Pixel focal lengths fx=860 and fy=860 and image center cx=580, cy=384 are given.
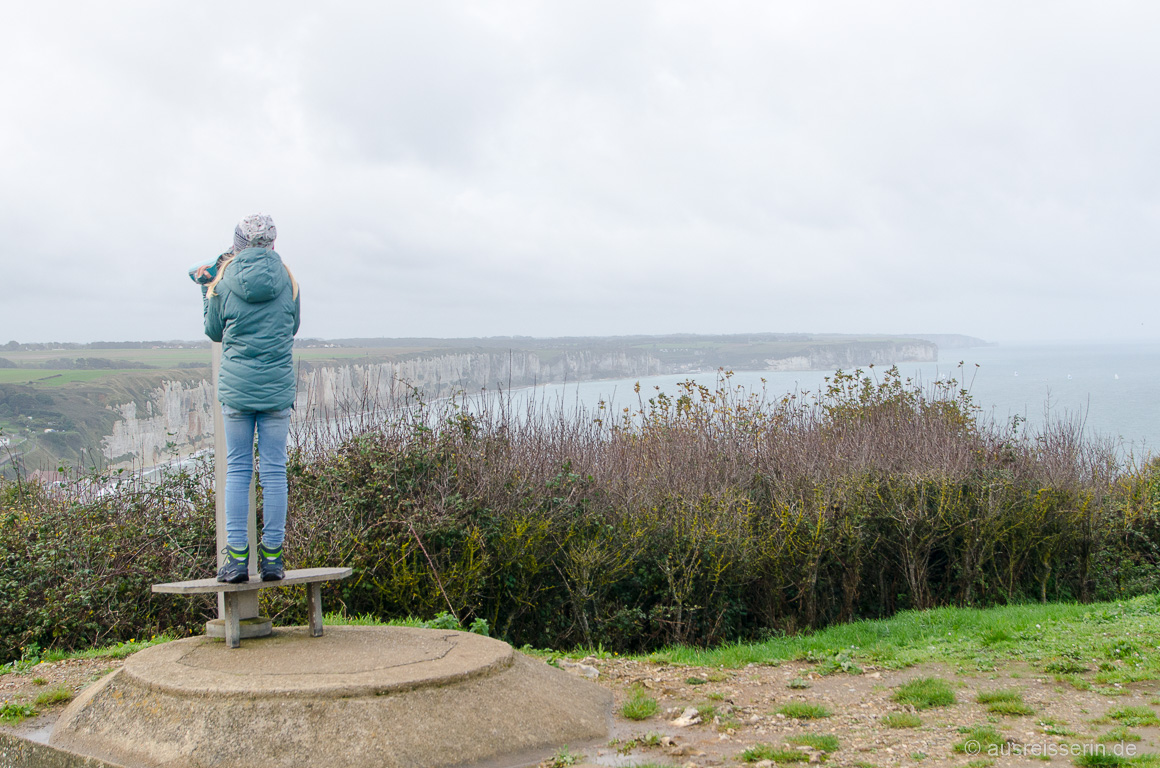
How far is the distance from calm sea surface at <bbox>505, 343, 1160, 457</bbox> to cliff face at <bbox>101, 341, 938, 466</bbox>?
4.75ft

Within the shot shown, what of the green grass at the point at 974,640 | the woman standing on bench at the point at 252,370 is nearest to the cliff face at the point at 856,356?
the green grass at the point at 974,640

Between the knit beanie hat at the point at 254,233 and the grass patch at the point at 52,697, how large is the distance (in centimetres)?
358

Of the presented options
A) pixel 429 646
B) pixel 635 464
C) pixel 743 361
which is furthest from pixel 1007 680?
pixel 743 361

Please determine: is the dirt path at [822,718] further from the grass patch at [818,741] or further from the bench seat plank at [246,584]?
the bench seat plank at [246,584]

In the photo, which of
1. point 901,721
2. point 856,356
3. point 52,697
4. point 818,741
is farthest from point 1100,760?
point 856,356

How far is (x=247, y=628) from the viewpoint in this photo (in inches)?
252

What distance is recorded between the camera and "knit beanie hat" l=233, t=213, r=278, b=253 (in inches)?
238

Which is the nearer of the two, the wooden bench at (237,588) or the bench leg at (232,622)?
the wooden bench at (237,588)

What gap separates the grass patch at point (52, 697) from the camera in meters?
6.29

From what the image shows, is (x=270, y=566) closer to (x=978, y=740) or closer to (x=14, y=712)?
(x=14, y=712)

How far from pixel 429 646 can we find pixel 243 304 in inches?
111

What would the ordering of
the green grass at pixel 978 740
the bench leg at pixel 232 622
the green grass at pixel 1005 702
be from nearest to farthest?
the green grass at pixel 978 740
the bench leg at pixel 232 622
the green grass at pixel 1005 702

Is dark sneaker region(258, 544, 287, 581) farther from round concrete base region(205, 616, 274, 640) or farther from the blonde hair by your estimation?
the blonde hair

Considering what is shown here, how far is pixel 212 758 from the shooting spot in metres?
4.90
